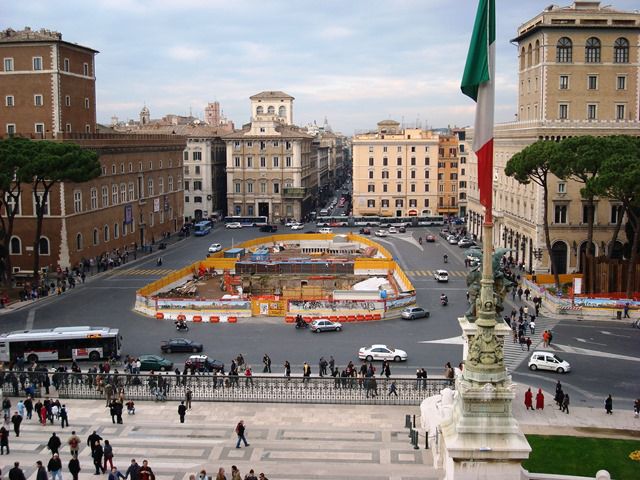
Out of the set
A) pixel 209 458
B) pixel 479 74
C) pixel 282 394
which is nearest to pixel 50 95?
pixel 282 394

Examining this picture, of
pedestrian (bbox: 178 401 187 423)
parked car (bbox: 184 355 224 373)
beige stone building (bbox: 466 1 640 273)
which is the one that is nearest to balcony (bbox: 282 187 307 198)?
beige stone building (bbox: 466 1 640 273)

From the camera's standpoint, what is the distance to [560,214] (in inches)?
2504

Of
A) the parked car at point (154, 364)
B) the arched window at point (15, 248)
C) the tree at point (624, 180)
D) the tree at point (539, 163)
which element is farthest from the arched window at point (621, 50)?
the arched window at point (15, 248)

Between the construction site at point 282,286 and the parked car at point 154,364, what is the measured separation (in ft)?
35.8

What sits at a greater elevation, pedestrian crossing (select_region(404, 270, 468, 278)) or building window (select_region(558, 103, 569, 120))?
building window (select_region(558, 103, 569, 120))

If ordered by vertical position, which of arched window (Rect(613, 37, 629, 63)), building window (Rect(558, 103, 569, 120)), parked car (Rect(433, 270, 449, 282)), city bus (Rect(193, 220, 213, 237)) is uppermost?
arched window (Rect(613, 37, 629, 63))

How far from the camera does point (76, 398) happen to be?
3297 cm

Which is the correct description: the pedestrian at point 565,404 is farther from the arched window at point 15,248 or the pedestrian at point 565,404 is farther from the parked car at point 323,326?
the arched window at point 15,248

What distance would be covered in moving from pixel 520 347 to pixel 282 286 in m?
24.0

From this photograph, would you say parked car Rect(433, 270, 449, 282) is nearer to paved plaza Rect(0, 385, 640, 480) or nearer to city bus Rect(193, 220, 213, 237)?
paved plaza Rect(0, 385, 640, 480)

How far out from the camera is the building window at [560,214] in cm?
6359

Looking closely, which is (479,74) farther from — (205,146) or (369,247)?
(205,146)

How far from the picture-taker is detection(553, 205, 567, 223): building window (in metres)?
63.6

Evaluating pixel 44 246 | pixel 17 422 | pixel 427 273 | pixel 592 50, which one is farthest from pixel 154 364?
pixel 592 50
